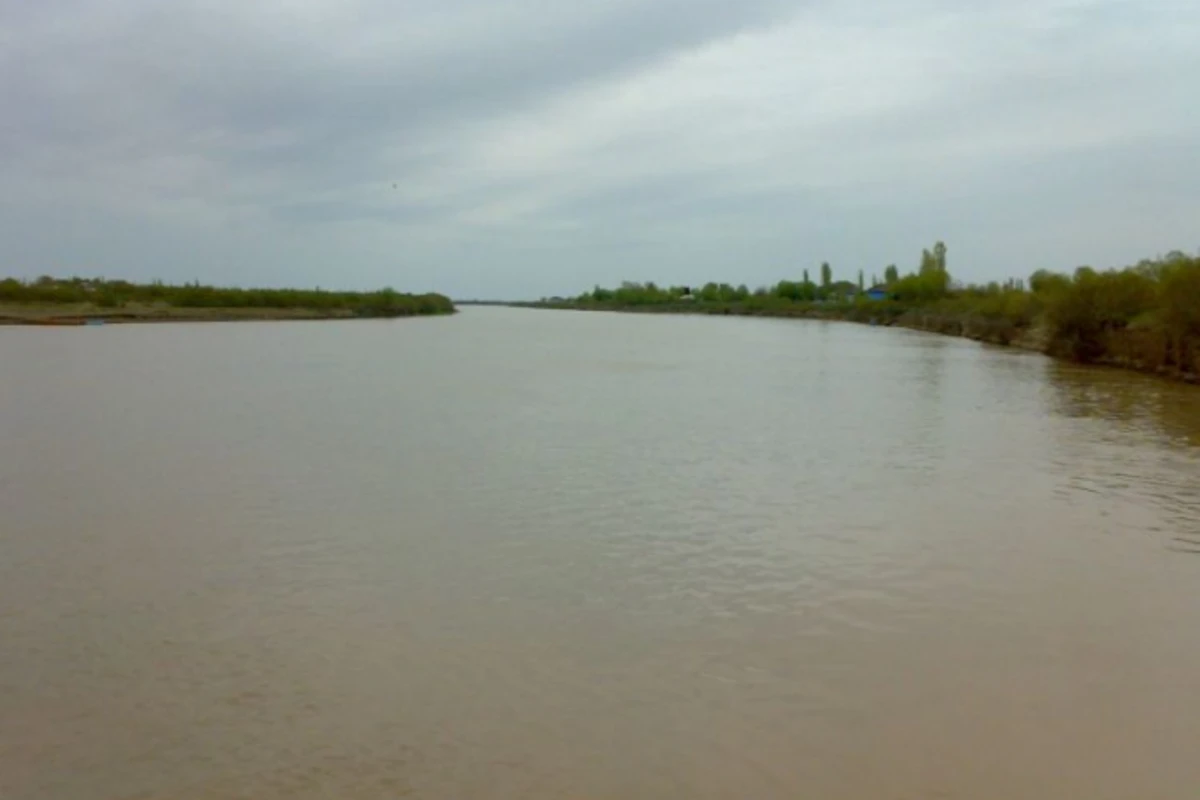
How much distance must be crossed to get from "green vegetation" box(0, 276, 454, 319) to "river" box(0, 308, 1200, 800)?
47455mm

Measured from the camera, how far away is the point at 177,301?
6444 cm

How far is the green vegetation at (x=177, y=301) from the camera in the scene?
56469 millimetres

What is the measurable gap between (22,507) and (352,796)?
22.3ft

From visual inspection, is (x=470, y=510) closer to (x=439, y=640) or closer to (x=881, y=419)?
(x=439, y=640)

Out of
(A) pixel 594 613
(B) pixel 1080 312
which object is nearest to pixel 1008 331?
(B) pixel 1080 312

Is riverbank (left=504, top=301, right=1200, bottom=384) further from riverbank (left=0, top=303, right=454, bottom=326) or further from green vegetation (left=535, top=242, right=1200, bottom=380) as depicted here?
riverbank (left=0, top=303, right=454, bottom=326)

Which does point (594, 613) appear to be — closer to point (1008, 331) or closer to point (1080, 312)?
point (1080, 312)

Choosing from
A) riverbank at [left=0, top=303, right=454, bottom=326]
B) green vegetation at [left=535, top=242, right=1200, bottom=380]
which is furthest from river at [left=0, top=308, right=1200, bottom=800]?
riverbank at [left=0, top=303, right=454, bottom=326]

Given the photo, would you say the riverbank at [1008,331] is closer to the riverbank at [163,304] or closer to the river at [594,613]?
the river at [594,613]

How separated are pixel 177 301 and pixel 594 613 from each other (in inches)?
2512

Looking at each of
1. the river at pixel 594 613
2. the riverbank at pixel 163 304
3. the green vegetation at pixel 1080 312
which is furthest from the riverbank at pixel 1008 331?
the riverbank at pixel 163 304

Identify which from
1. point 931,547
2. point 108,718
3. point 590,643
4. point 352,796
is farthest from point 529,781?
point 931,547

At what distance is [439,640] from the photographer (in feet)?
20.1

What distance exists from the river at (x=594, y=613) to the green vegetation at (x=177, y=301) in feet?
156
